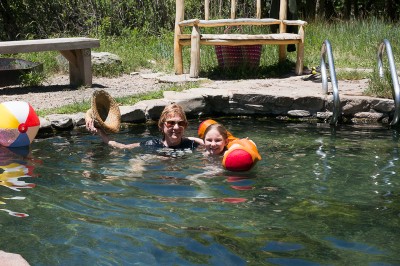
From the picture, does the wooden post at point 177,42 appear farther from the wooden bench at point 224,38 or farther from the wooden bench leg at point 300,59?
the wooden bench leg at point 300,59

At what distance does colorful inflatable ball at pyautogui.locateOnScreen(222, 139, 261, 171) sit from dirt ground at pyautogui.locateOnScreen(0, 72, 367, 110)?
3.28 meters

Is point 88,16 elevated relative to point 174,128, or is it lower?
elevated

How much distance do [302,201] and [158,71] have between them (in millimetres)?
7393

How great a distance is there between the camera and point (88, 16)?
15.6m

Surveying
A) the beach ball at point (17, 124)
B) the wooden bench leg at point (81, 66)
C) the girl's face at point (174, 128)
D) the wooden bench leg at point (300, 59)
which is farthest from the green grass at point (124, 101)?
the wooden bench leg at point (300, 59)

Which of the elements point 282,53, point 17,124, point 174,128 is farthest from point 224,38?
point 17,124

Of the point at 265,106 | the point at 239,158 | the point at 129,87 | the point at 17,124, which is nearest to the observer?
the point at 239,158

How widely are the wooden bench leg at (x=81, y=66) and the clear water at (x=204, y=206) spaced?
2942 mm

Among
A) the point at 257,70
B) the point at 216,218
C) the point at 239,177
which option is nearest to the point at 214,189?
the point at 239,177

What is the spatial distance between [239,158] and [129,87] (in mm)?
5020

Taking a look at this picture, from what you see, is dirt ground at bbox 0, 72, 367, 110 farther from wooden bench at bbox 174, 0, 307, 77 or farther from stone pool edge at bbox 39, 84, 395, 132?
wooden bench at bbox 174, 0, 307, 77

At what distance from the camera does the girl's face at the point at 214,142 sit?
6.50 m

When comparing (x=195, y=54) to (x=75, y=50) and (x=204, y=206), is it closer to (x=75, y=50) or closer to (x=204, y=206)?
(x=75, y=50)

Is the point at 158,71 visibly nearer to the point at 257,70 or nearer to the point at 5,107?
the point at 257,70
